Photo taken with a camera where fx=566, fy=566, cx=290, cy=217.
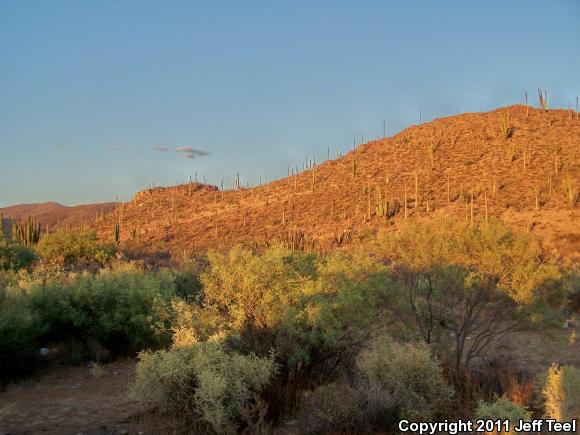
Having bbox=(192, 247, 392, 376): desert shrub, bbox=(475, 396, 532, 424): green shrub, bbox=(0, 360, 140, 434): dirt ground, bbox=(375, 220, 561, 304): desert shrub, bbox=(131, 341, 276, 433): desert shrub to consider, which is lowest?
bbox=(0, 360, 140, 434): dirt ground

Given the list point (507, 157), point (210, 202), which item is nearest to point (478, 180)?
point (507, 157)

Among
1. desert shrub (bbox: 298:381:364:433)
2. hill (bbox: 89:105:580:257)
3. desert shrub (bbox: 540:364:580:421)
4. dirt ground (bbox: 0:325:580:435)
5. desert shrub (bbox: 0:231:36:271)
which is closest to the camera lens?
desert shrub (bbox: 298:381:364:433)

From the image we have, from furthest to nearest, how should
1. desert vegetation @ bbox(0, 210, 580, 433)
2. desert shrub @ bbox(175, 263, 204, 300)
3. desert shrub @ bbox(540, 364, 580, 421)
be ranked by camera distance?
desert shrub @ bbox(175, 263, 204, 300)
desert vegetation @ bbox(0, 210, 580, 433)
desert shrub @ bbox(540, 364, 580, 421)

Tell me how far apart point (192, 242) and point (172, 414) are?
42.8 m

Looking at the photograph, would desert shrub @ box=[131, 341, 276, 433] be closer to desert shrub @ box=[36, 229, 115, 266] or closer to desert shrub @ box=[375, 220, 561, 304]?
desert shrub @ box=[375, 220, 561, 304]

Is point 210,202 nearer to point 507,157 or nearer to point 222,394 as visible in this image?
point 507,157

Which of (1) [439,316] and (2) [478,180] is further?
(2) [478,180]

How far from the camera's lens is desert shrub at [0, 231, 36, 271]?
25.5 meters

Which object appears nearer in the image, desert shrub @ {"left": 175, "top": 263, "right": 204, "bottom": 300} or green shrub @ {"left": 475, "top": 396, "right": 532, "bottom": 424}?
green shrub @ {"left": 475, "top": 396, "right": 532, "bottom": 424}

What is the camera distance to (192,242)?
5050 centimetres

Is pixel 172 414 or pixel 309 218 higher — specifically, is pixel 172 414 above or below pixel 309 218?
below

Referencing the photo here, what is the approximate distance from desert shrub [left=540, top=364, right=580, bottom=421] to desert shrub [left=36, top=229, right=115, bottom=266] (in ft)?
92.1

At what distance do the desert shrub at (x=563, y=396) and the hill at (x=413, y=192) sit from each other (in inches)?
1012

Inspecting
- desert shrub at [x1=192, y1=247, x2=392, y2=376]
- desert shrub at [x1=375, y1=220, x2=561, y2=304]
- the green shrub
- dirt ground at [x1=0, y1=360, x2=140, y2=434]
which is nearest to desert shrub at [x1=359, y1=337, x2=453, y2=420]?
the green shrub
